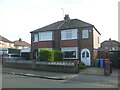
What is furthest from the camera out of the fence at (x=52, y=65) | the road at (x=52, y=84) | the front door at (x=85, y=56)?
the front door at (x=85, y=56)

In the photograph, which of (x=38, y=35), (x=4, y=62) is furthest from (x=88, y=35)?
(x=4, y=62)

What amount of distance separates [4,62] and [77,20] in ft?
43.5

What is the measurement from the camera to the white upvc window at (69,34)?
22.5m

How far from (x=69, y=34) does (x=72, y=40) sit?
1096 mm

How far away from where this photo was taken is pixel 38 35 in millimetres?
25688

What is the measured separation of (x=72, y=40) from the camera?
22.4 m

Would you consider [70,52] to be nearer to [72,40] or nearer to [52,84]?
[72,40]

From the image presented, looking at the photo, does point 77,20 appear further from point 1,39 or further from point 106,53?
point 1,39

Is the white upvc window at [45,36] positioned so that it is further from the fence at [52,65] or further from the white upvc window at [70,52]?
the fence at [52,65]

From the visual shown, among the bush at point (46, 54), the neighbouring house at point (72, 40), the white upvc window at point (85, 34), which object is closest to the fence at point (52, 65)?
the bush at point (46, 54)

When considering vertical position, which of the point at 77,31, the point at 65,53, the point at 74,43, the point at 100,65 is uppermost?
the point at 77,31

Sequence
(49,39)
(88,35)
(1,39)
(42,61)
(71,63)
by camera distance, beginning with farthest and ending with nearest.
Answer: (1,39)
(49,39)
(88,35)
(42,61)
(71,63)

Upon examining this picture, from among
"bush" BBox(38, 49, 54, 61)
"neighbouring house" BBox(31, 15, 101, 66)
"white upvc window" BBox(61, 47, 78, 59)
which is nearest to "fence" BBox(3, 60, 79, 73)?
"bush" BBox(38, 49, 54, 61)

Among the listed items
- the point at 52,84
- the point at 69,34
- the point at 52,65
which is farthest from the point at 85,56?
the point at 52,84
